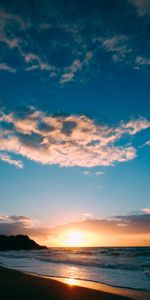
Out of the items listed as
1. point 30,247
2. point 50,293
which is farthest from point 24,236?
point 50,293

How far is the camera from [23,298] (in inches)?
385

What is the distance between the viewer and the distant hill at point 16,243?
13488cm

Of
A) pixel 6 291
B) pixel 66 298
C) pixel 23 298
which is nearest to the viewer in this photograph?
pixel 23 298

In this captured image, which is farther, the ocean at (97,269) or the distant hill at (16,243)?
the distant hill at (16,243)

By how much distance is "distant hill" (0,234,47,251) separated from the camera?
134875mm

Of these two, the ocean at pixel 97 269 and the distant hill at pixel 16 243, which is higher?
the distant hill at pixel 16 243

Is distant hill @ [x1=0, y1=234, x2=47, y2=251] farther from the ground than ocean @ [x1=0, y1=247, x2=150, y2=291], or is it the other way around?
distant hill @ [x1=0, y1=234, x2=47, y2=251]

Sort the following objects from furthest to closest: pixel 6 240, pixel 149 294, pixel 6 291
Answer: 1. pixel 6 240
2. pixel 149 294
3. pixel 6 291

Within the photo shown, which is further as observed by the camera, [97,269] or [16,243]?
[16,243]

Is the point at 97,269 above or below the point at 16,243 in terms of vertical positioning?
below

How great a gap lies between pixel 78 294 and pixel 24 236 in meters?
152

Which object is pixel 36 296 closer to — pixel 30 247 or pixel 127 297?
pixel 127 297

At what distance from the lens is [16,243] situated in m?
142

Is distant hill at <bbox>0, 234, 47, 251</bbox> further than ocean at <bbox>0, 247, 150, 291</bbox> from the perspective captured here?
Yes
